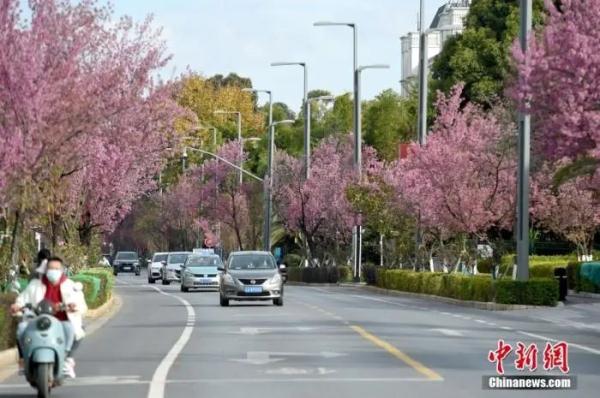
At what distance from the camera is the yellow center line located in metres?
21.7

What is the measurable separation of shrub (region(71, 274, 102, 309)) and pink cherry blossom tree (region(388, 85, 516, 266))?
56.9 ft

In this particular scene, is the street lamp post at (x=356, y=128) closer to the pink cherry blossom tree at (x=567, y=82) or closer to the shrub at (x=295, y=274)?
the shrub at (x=295, y=274)

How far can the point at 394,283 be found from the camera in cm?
6675

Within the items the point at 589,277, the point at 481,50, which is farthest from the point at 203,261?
the point at 481,50

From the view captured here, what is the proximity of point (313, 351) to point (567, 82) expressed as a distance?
10.5m

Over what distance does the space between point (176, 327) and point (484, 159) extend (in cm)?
2614

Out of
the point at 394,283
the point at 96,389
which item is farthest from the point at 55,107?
the point at 394,283

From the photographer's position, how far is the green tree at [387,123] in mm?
111188

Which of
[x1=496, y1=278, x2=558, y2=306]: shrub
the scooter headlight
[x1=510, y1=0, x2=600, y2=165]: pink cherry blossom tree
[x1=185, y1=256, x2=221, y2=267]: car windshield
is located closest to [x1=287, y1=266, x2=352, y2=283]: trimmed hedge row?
[x1=185, y1=256, x2=221, y2=267]: car windshield

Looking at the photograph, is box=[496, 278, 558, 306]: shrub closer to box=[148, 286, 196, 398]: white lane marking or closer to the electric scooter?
box=[148, 286, 196, 398]: white lane marking

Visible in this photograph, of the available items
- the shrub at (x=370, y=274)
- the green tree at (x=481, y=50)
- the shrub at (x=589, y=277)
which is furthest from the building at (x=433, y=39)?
the shrub at (x=589, y=277)

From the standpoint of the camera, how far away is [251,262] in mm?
50250

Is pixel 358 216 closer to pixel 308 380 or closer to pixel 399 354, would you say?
pixel 399 354

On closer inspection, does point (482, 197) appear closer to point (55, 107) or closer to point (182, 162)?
point (55, 107)
